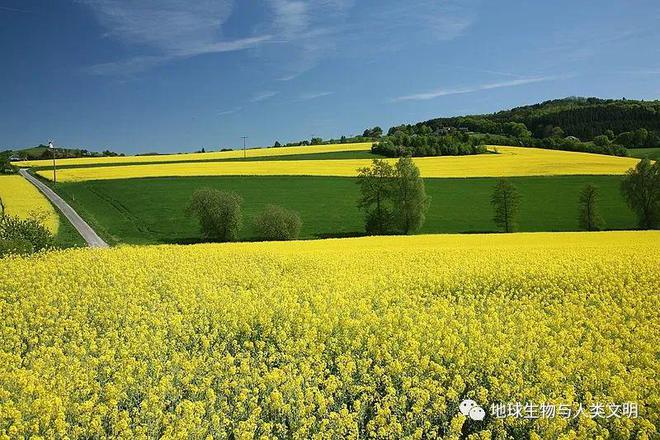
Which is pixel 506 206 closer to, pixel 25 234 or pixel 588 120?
pixel 25 234

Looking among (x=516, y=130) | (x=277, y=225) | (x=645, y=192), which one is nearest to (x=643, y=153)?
(x=516, y=130)

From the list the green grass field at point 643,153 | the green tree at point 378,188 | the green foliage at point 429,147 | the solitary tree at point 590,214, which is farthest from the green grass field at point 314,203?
the green grass field at point 643,153

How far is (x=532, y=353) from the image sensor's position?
8086 millimetres

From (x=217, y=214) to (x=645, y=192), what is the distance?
125ft

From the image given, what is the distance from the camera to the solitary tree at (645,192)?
146 feet

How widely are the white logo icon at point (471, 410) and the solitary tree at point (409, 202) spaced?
38.3 m

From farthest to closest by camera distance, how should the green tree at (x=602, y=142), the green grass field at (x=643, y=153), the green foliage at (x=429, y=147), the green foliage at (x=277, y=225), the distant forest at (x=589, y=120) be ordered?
the distant forest at (x=589, y=120)
the green tree at (x=602, y=142)
the green foliage at (x=429, y=147)
the green grass field at (x=643, y=153)
the green foliage at (x=277, y=225)

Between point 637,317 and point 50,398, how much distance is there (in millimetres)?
10969

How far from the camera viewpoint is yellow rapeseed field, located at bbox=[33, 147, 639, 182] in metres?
70.2

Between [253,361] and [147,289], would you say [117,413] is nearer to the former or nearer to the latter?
[253,361]

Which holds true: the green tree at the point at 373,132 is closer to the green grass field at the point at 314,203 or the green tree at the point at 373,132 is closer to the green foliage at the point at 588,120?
the green foliage at the point at 588,120

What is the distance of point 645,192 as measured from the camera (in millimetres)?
45219

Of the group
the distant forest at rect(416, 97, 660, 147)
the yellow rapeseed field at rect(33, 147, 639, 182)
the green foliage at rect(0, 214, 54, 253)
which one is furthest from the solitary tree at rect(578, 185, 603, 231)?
the distant forest at rect(416, 97, 660, 147)

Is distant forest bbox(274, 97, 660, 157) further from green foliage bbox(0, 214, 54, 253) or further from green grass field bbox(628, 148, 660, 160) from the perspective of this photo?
green foliage bbox(0, 214, 54, 253)
